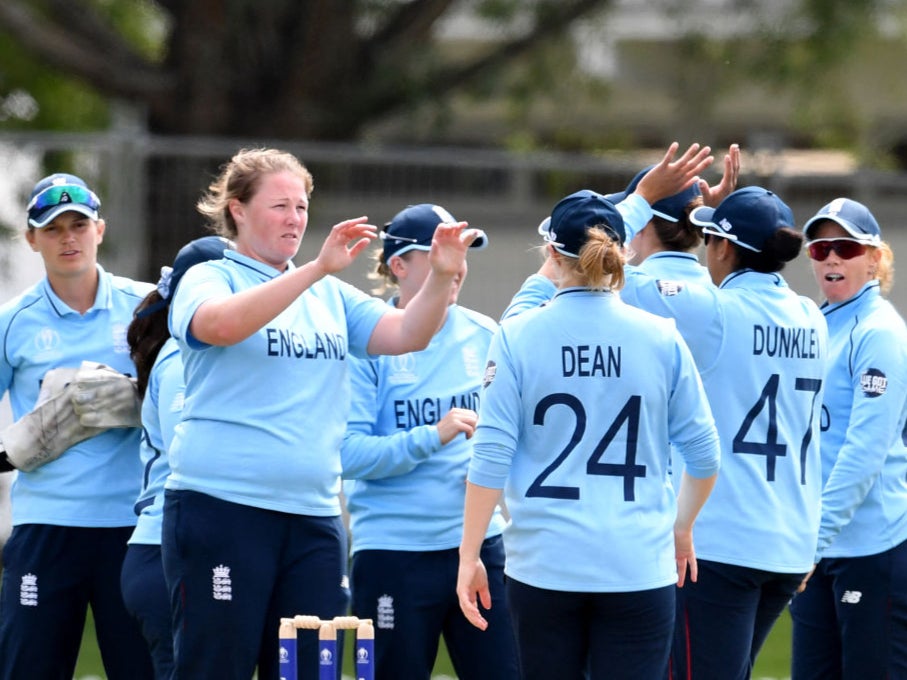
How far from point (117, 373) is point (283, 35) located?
6308mm

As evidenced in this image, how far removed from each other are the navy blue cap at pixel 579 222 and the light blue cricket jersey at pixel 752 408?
1.82 feet

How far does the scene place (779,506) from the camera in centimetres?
470

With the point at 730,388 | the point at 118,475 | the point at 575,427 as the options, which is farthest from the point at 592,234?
the point at 118,475

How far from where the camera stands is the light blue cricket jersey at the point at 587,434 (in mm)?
4078

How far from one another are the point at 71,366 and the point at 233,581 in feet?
4.34

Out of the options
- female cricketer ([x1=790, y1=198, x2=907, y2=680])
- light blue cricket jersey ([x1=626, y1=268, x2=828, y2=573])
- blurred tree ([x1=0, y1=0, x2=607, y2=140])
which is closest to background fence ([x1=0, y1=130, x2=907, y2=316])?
blurred tree ([x1=0, y1=0, x2=607, y2=140])

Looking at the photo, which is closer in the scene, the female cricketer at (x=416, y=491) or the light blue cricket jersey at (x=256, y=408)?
the light blue cricket jersey at (x=256, y=408)

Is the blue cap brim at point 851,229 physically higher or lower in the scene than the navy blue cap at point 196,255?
higher

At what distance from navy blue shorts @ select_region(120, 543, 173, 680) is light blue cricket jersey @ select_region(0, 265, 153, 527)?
1.40ft

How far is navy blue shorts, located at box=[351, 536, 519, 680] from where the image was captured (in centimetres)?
516

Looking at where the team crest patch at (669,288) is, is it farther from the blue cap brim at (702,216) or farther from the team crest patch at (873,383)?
the team crest patch at (873,383)

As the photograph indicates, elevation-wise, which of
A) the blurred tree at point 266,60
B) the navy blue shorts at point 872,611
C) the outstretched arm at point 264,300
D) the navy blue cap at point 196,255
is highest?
the blurred tree at point 266,60

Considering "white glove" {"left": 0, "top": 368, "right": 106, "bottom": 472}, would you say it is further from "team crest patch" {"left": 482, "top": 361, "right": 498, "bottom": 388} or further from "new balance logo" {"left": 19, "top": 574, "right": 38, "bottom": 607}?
"team crest patch" {"left": 482, "top": 361, "right": 498, "bottom": 388}

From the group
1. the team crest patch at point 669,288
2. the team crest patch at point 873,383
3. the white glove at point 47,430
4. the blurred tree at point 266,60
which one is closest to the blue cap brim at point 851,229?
the team crest patch at point 873,383
